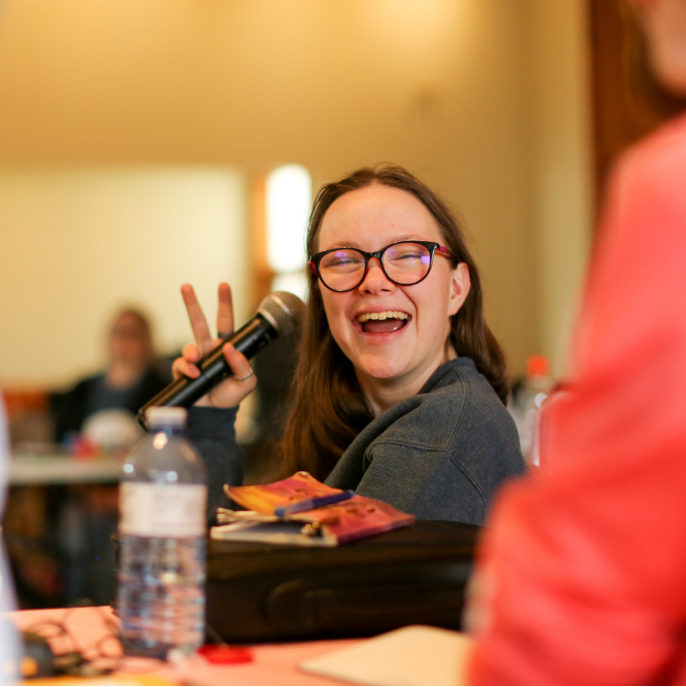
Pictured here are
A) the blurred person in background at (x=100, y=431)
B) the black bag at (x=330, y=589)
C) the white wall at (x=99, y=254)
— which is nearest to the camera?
the black bag at (x=330, y=589)

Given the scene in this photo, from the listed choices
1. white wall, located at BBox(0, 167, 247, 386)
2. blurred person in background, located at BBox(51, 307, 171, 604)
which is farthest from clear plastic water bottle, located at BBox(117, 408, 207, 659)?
white wall, located at BBox(0, 167, 247, 386)

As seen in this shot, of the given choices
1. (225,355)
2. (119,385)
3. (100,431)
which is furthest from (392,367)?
(119,385)

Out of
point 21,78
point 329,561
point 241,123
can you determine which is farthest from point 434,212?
point 21,78

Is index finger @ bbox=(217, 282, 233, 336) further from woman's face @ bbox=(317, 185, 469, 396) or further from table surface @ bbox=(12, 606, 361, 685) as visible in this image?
table surface @ bbox=(12, 606, 361, 685)

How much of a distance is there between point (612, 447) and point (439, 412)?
85cm

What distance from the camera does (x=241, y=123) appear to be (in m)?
5.62

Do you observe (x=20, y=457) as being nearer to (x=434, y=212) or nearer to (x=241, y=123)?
(x=241, y=123)

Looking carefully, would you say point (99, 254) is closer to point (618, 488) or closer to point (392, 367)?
point (392, 367)

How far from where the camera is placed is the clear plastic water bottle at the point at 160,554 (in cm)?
80

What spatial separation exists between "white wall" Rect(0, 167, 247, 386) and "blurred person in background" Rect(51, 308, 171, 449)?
844mm

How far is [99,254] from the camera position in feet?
18.3

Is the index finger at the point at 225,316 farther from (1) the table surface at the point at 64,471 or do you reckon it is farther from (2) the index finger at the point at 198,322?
(1) the table surface at the point at 64,471

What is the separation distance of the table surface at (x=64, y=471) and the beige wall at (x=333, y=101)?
1.71 meters

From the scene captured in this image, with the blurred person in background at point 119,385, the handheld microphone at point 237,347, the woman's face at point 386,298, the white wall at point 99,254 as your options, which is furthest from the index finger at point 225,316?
the white wall at point 99,254
